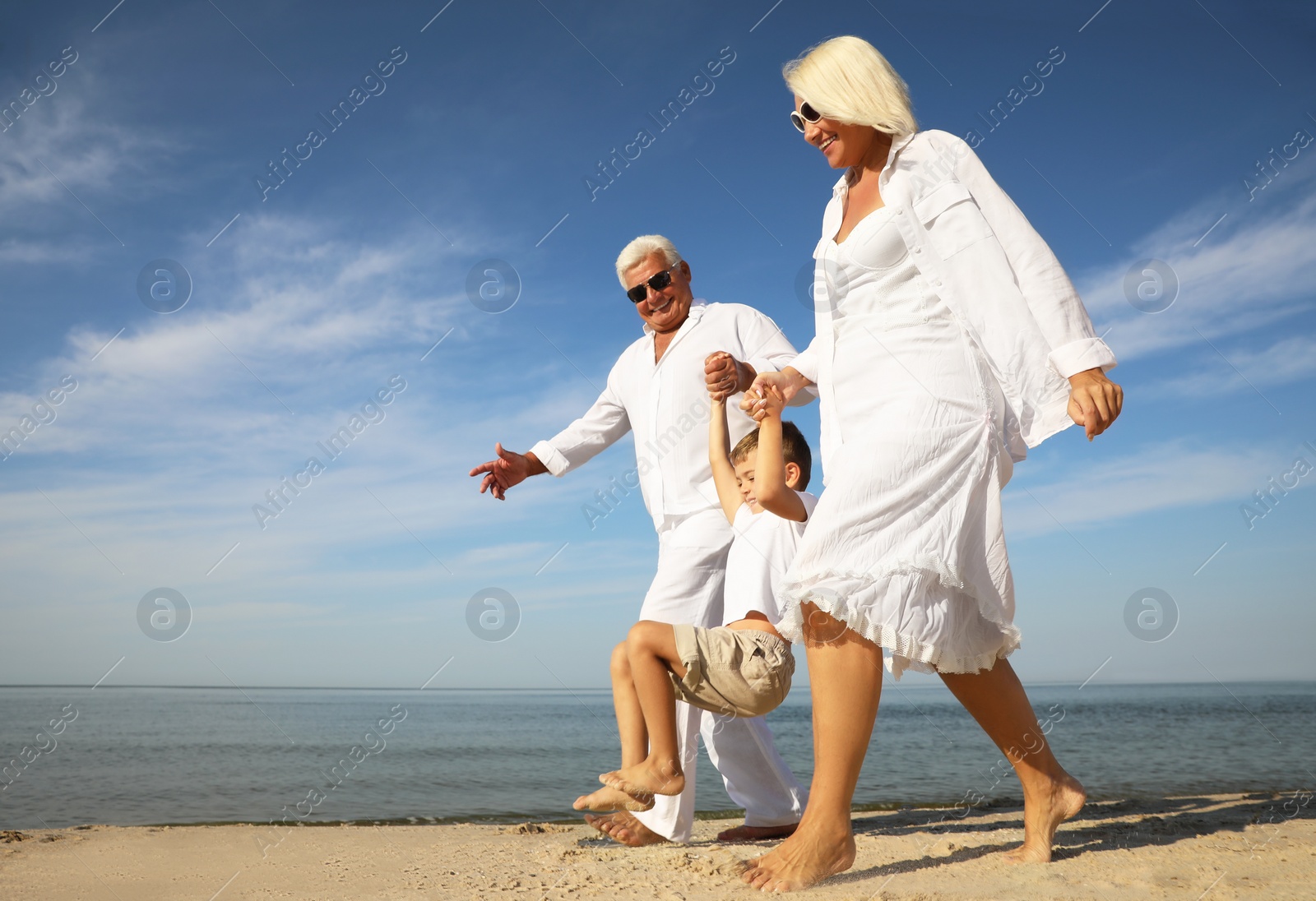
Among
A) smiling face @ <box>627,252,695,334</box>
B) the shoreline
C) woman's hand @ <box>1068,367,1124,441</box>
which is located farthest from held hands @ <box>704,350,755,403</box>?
the shoreline

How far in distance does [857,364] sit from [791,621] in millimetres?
813

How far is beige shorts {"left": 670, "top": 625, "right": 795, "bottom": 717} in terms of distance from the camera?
101 inches

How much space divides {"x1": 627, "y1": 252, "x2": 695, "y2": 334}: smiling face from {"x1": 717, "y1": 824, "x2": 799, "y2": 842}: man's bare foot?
239cm

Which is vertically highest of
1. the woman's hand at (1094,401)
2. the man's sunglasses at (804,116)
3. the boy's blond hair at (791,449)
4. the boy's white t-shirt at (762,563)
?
the man's sunglasses at (804,116)

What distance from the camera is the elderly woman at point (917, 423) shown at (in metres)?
2.31

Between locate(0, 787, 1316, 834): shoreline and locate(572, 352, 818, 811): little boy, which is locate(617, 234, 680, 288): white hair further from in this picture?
locate(0, 787, 1316, 834): shoreline

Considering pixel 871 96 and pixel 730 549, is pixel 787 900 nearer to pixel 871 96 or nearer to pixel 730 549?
pixel 730 549

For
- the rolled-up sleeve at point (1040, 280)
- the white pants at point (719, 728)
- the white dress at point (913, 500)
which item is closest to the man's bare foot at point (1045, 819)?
the white dress at point (913, 500)

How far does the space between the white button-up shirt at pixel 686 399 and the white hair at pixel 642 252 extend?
269 millimetres

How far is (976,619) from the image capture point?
2461 mm

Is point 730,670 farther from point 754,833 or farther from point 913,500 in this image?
point 754,833

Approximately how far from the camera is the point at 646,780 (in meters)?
2.38

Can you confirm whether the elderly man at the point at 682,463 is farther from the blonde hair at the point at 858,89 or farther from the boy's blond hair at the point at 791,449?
the blonde hair at the point at 858,89

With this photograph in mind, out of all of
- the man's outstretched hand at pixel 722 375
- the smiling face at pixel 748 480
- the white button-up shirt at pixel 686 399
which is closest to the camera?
the man's outstretched hand at pixel 722 375
